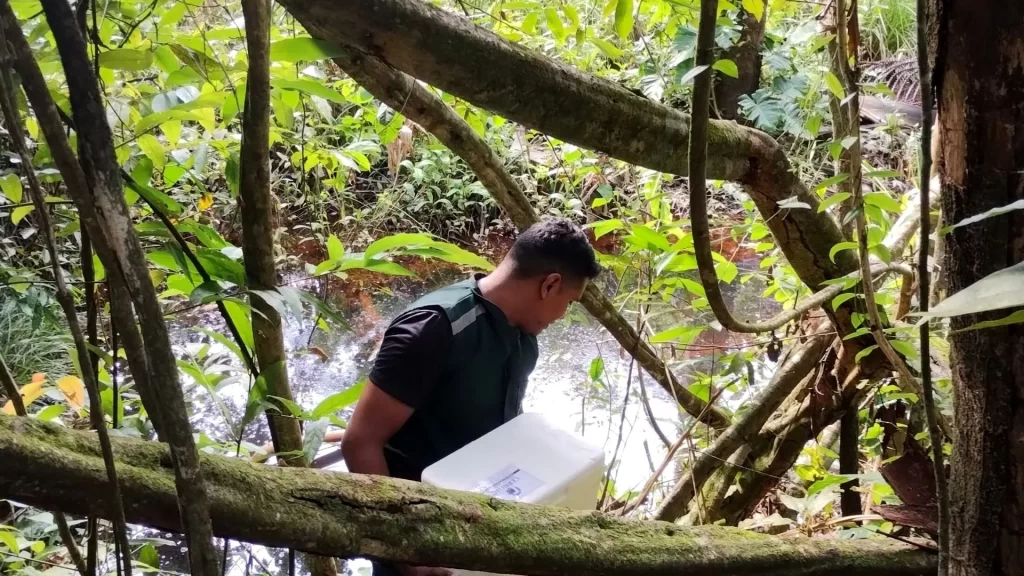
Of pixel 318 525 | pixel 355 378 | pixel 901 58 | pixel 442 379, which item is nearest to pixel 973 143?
pixel 318 525

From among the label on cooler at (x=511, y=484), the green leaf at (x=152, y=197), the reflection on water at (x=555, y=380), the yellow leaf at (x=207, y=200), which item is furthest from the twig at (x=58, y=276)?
the reflection on water at (x=555, y=380)

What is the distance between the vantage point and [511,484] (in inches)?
40.4

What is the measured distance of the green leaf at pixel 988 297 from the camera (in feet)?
0.93

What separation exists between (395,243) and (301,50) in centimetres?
23

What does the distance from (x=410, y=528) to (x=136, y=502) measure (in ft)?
0.78

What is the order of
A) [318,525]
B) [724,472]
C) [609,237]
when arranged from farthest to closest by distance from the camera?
1. [609,237]
2. [724,472]
3. [318,525]

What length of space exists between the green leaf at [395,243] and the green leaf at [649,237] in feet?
2.37

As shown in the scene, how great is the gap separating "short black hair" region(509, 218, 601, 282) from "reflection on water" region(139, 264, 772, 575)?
59 centimetres

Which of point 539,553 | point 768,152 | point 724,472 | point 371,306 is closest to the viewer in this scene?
point 539,553

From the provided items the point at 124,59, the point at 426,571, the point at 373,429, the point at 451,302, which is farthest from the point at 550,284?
the point at 124,59

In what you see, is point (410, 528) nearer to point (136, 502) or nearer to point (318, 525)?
point (318, 525)

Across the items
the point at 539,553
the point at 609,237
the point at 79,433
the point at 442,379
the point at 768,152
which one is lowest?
the point at 539,553

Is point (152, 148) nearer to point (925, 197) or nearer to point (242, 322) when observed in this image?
point (242, 322)

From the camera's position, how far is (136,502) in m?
0.52
